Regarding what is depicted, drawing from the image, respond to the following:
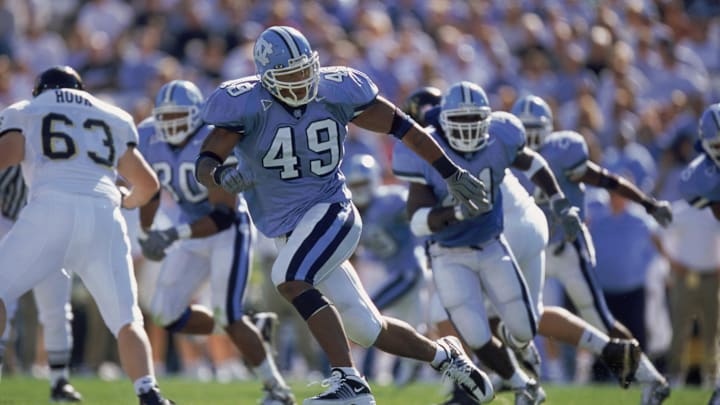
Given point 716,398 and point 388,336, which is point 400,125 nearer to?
point 388,336

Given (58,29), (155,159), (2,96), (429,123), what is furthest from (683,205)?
(58,29)

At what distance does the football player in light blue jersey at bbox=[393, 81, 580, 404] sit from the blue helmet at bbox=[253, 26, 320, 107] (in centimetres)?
121

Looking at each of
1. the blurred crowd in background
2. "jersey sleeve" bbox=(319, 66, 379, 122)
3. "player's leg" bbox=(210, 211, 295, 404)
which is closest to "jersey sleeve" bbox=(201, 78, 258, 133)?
"jersey sleeve" bbox=(319, 66, 379, 122)

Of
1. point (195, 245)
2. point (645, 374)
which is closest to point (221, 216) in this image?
point (195, 245)

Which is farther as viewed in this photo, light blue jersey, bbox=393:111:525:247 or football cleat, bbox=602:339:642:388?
football cleat, bbox=602:339:642:388

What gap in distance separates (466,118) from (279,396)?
1.97 metres

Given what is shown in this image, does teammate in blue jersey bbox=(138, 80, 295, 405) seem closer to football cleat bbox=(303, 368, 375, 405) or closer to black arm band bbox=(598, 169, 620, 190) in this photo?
football cleat bbox=(303, 368, 375, 405)

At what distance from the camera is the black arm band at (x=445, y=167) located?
6.44 m

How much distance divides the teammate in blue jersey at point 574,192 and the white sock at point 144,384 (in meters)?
3.09

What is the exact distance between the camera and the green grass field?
854cm

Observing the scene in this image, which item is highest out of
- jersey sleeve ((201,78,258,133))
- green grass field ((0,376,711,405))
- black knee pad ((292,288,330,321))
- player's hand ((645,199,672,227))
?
jersey sleeve ((201,78,258,133))

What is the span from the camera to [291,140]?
6.25 meters

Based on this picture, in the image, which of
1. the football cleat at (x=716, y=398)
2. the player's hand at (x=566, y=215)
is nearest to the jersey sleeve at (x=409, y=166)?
the player's hand at (x=566, y=215)

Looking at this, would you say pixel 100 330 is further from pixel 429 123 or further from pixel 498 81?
pixel 429 123
